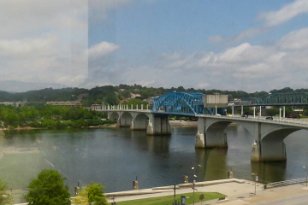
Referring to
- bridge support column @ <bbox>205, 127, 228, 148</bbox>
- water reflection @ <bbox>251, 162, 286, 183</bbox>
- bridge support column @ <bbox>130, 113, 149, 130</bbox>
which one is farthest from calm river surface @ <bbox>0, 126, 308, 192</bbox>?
bridge support column @ <bbox>130, 113, 149, 130</bbox>

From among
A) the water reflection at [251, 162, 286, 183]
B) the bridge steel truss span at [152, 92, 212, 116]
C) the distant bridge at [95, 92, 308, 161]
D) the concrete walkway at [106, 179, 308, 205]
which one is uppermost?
the bridge steel truss span at [152, 92, 212, 116]

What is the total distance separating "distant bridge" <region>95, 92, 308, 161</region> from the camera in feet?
139

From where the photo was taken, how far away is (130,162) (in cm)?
4281

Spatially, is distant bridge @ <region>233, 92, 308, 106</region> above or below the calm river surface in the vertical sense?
above

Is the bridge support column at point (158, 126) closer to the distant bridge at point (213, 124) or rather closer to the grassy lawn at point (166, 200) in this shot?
the distant bridge at point (213, 124)

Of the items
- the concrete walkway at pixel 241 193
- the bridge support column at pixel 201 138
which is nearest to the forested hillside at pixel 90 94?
the bridge support column at pixel 201 138

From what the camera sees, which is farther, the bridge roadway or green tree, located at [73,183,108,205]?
the bridge roadway

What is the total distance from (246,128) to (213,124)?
907cm

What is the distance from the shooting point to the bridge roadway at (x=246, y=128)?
4169 centimetres

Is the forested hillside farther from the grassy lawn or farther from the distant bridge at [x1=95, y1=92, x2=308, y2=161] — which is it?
the grassy lawn

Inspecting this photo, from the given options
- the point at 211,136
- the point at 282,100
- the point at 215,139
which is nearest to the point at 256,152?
the point at 215,139

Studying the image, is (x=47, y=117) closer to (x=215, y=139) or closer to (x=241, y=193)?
(x=215, y=139)

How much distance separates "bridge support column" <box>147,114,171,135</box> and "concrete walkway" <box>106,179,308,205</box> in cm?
4746

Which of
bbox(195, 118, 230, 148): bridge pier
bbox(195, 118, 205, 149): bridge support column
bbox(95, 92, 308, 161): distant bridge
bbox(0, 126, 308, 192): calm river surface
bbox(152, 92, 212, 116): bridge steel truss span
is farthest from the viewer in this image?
bbox(152, 92, 212, 116): bridge steel truss span
